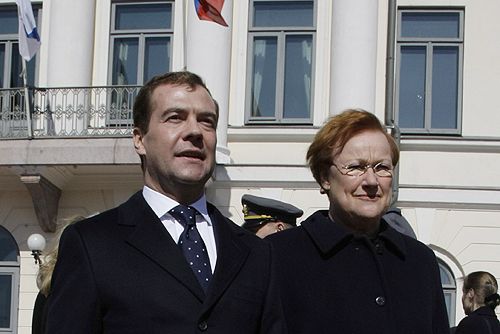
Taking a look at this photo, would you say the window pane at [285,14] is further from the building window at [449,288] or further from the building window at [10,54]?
the building window at [449,288]

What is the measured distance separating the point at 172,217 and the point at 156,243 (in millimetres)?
143

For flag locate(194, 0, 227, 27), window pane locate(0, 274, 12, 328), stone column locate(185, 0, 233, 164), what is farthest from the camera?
window pane locate(0, 274, 12, 328)

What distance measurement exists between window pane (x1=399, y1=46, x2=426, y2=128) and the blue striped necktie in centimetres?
1572

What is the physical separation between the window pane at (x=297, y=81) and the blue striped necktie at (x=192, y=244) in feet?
51.5

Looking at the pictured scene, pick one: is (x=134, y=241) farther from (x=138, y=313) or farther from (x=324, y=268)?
(x=324, y=268)

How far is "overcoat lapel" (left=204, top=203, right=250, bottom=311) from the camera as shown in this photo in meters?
3.97

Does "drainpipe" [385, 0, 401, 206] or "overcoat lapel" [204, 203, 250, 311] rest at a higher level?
"drainpipe" [385, 0, 401, 206]

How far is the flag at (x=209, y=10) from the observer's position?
17781 millimetres

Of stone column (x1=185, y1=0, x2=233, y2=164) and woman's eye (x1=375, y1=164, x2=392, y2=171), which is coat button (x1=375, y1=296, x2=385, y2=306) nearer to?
woman's eye (x1=375, y1=164, x2=392, y2=171)

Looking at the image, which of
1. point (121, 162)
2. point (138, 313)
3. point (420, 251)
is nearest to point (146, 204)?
point (138, 313)

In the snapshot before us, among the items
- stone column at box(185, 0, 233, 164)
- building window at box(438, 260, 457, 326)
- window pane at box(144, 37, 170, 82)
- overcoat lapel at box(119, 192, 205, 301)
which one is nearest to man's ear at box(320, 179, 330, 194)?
overcoat lapel at box(119, 192, 205, 301)

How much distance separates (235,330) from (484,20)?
1604cm

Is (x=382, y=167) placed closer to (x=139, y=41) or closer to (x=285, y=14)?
(x=285, y=14)

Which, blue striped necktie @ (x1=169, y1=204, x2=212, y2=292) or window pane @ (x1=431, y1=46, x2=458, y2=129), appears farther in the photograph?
window pane @ (x1=431, y1=46, x2=458, y2=129)
